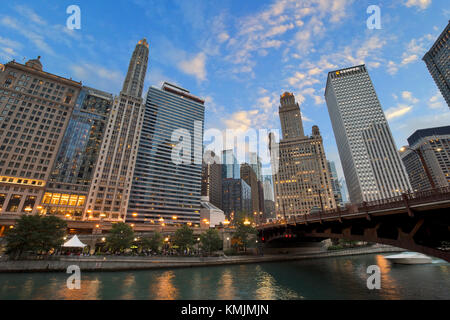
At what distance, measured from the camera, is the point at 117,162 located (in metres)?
100

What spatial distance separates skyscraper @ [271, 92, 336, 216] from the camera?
4990 inches

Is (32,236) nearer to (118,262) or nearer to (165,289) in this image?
(118,262)

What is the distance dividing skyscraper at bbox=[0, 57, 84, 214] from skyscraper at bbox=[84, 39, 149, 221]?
17.6m

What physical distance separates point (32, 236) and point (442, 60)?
24371cm

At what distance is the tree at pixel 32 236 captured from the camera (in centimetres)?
3866

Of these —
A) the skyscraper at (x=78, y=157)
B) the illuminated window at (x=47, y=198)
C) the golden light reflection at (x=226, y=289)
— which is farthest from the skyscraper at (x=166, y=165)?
the golden light reflection at (x=226, y=289)

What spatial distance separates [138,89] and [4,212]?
88866mm

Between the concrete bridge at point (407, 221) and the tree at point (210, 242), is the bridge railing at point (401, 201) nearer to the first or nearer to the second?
the concrete bridge at point (407, 221)

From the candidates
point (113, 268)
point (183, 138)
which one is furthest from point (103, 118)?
point (113, 268)

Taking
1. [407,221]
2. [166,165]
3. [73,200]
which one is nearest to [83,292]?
[407,221]

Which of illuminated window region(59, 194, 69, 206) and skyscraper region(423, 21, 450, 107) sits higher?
skyscraper region(423, 21, 450, 107)

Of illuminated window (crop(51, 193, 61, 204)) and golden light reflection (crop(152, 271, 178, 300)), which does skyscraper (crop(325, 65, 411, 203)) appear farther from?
illuminated window (crop(51, 193, 61, 204))

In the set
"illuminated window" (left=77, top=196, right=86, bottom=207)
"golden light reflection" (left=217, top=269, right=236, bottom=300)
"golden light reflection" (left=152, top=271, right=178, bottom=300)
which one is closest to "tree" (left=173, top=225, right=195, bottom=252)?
"golden light reflection" (left=152, top=271, right=178, bottom=300)

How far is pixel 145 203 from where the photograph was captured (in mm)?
112875
